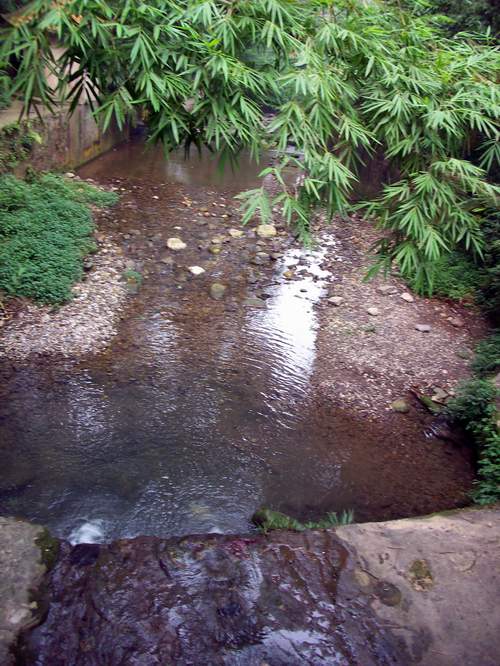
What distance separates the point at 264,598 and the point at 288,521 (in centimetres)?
72

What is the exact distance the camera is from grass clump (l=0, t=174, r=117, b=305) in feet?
19.3

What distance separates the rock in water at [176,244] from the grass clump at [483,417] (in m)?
3.96

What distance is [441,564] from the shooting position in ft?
10.8

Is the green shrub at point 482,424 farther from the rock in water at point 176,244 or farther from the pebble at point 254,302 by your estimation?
the rock in water at point 176,244

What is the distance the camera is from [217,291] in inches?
265

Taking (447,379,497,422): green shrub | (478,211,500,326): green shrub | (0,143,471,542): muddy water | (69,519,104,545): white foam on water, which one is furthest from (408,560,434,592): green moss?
(478,211,500,326): green shrub

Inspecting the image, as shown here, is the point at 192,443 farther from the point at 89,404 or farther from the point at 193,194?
the point at 193,194

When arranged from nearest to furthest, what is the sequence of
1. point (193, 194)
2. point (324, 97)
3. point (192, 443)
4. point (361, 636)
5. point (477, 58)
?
point (324, 97) → point (361, 636) → point (477, 58) → point (192, 443) → point (193, 194)

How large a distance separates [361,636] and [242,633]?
62cm

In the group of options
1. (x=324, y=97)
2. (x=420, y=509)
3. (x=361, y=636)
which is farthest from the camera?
(x=420, y=509)

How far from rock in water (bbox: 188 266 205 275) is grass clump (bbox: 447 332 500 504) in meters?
3.37

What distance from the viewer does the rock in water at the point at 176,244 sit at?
749 centimetres

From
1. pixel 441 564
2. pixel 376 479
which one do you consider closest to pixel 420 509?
pixel 376 479

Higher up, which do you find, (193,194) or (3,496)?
(193,194)
